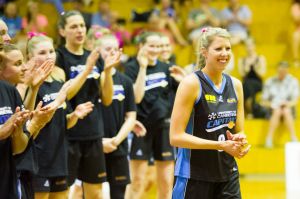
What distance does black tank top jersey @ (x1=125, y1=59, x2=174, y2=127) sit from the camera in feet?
24.3

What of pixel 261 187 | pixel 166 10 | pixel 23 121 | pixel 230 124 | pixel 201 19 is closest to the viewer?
pixel 23 121

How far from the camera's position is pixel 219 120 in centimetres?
447

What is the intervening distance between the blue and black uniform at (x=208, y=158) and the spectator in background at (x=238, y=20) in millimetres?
8196

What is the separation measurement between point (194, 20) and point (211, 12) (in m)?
0.52

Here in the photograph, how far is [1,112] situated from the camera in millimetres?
4176

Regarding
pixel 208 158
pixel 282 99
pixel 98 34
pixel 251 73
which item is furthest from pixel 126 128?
pixel 251 73

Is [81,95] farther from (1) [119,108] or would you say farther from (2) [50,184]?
(2) [50,184]

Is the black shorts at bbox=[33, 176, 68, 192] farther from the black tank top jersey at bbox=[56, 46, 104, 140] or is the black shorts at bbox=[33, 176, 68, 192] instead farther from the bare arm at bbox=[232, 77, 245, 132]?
the bare arm at bbox=[232, 77, 245, 132]

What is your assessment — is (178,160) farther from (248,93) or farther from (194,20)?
(194,20)

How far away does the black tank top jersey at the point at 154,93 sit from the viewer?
24.3ft

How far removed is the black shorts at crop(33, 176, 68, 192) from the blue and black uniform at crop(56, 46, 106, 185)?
45 centimetres

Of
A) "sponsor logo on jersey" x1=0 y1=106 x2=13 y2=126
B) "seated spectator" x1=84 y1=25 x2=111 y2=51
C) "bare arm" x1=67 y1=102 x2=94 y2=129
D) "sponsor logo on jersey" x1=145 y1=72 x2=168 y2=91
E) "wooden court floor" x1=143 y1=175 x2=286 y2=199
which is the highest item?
"seated spectator" x1=84 y1=25 x2=111 y2=51

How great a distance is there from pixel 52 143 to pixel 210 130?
4.75 ft

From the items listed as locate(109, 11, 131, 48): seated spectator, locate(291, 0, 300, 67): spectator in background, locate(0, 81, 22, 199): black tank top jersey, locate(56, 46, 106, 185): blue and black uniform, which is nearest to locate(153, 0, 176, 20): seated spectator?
locate(109, 11, 131, 48): seated spectator
